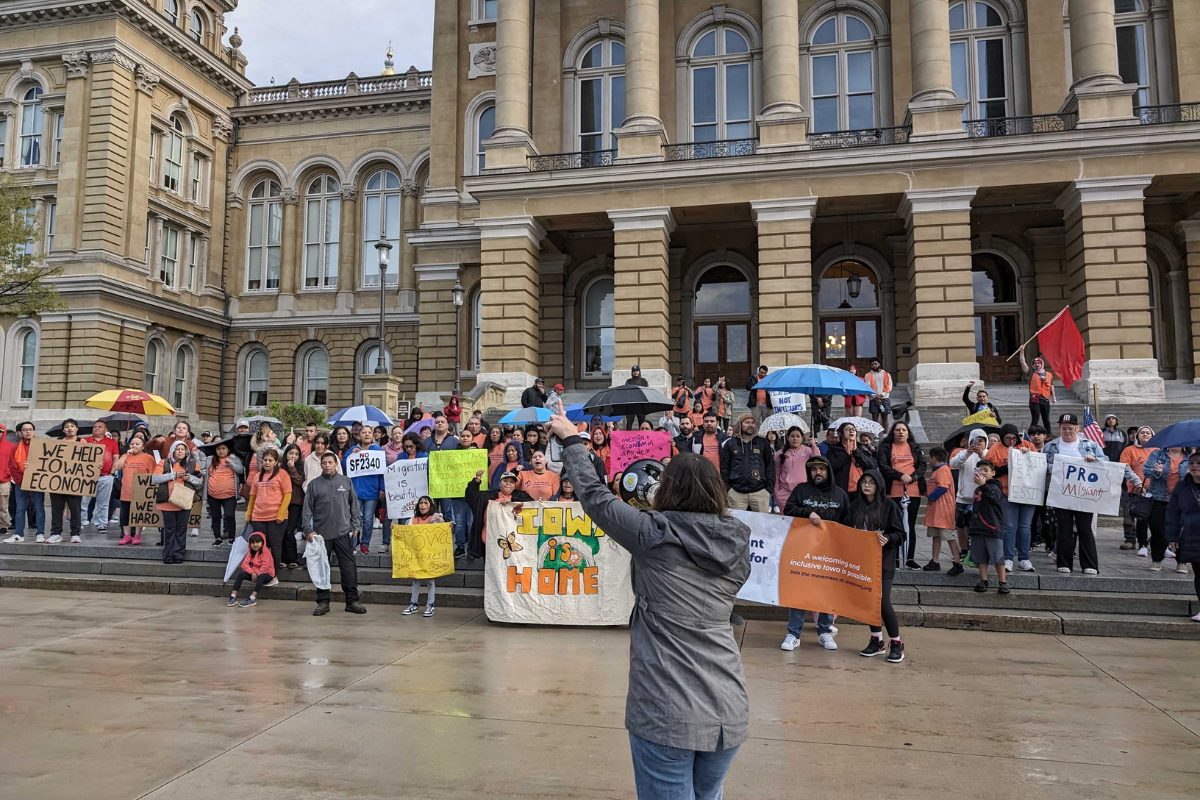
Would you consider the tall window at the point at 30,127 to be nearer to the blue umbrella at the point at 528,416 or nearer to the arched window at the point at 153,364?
the arched window at the point at 153,364

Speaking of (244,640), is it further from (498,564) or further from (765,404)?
(765,404)

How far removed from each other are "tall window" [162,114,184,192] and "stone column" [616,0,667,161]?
22447 mm

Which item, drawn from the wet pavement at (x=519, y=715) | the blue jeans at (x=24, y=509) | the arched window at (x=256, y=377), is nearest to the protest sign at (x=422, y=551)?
the wet pavement at (x=519, y=715)

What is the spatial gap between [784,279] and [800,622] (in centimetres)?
1657

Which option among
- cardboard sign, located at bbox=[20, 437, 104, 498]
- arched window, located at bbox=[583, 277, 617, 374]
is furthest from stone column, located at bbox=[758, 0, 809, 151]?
Answer: cardboard sign, located at bbox=[20, 437, 104, 498]

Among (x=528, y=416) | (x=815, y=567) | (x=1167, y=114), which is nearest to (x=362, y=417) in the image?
(x=528, y=416)

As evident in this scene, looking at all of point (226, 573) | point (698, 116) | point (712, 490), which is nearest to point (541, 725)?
point (712, 490)

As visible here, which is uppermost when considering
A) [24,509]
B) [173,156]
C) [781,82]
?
[173,156]

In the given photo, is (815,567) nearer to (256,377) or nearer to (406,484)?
(406,484)

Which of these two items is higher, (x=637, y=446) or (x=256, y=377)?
(x=256, y=377)

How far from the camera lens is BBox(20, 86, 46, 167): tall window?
1330 inches

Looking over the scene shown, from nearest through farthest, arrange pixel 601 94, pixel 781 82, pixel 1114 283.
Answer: pixel 1114 283, pixel 781 82, pixel 601 94

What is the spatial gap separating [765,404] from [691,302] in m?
10.7

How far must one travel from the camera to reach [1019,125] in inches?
990
